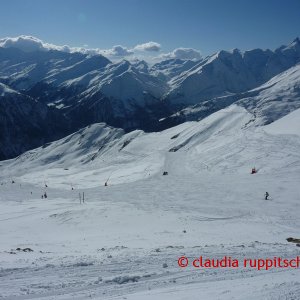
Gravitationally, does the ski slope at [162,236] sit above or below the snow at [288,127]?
below

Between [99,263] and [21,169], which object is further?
[21,169]

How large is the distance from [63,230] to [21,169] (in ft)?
516

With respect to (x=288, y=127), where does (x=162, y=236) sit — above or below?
below

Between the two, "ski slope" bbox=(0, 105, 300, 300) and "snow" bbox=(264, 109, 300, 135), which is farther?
"snow" bbox=(264, 109, 300, 135)

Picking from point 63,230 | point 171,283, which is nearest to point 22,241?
point 63,230

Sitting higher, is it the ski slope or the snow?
the snow

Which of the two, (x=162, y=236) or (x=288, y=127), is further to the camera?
(x=288, y=127)

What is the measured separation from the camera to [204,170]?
71750 millimetres

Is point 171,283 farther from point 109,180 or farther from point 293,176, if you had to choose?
point 109,180

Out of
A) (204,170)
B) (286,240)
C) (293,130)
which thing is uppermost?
(293,130)

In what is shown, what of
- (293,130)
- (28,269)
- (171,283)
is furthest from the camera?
(293,130)

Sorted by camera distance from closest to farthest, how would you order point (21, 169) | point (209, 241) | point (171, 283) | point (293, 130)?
point (171, 283) → point (209, 241) → point (293, 130) → point (21, 169)

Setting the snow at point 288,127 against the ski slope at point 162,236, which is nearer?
the ski slope at point 162,236

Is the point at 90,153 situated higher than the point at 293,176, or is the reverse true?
the point at 90,153
